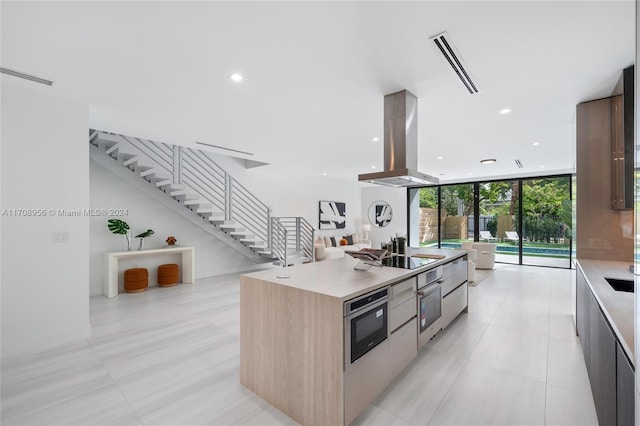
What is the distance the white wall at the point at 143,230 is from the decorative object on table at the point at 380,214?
548cm

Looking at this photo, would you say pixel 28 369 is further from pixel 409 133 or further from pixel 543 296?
pixel 543 296

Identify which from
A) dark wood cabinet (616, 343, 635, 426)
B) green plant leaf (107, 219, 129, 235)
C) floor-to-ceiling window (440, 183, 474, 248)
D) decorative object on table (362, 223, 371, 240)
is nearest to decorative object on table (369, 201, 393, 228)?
decorative object on table (362, 223, 371, 240)

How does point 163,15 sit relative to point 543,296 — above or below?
above

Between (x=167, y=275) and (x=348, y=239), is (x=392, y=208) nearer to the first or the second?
(x=348, y=239)

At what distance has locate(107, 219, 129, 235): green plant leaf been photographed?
4.86 m

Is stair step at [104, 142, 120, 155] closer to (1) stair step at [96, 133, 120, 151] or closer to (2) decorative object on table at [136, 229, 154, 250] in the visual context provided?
(1) stair step at [96, 133, 120, 151]

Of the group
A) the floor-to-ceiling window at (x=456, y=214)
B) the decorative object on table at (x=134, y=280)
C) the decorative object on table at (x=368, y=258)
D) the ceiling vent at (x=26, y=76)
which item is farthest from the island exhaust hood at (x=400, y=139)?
the floor-to-ceiling window at (x=456, y=214)

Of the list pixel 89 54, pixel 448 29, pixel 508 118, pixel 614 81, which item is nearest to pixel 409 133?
pixel 448 29

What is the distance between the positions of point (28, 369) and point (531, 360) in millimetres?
4514

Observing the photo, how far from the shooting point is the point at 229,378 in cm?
238

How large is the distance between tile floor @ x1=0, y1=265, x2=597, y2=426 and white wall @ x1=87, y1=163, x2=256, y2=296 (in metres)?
1.59

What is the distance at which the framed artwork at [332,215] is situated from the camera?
29.7 ft

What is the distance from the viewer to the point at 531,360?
8.75 feet

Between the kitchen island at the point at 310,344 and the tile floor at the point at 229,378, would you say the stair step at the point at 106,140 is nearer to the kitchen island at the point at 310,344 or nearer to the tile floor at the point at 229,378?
the tile floor at the point at 229,378
